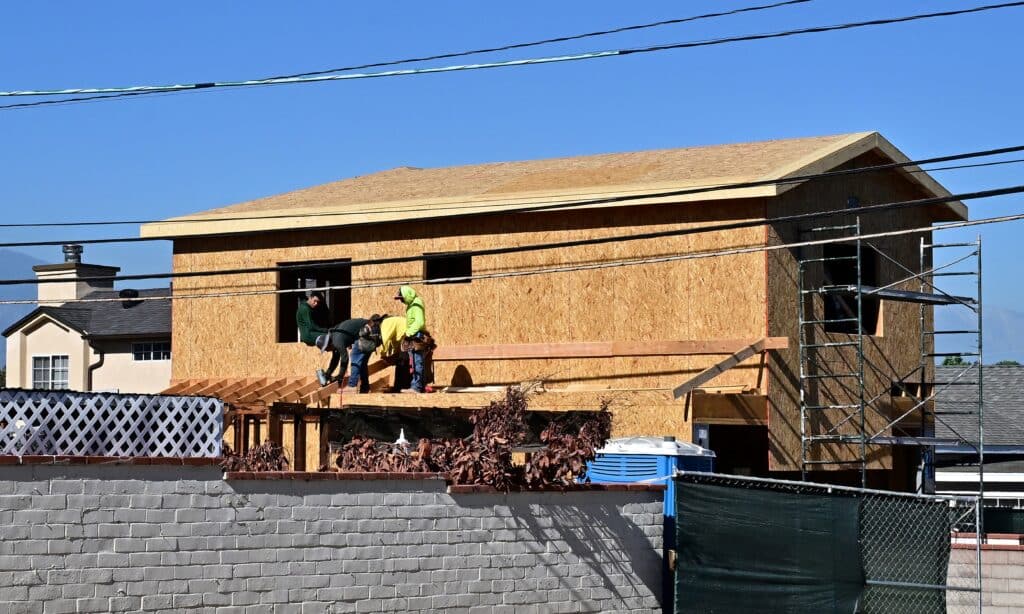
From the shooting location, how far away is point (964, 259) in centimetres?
2555

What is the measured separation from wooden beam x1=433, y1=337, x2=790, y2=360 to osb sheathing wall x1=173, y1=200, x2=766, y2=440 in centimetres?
20

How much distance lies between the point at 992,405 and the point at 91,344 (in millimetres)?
30385

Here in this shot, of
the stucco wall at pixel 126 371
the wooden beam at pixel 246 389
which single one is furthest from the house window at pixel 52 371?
the wooden beam at pixel 246 389

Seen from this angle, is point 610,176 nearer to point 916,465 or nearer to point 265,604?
point 916,465

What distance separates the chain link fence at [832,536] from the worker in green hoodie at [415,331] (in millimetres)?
9557

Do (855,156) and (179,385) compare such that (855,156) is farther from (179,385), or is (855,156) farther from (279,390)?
(179,385)

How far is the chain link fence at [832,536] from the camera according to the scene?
14.6m

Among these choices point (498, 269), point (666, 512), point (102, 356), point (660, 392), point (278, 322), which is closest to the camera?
point (666, 512)

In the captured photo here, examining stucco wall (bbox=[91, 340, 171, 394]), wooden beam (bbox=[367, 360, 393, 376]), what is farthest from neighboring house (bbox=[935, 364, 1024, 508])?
stucco wall (bbox=[91, 340, 171, 394])

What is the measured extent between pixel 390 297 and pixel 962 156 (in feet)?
40.4

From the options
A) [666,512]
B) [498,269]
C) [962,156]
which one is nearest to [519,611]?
[666,512]

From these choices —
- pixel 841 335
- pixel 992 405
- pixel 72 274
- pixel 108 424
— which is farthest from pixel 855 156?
pixel 72 274

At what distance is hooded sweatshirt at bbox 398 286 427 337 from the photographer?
23906mm

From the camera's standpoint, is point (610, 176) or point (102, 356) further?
point (102, 356)
